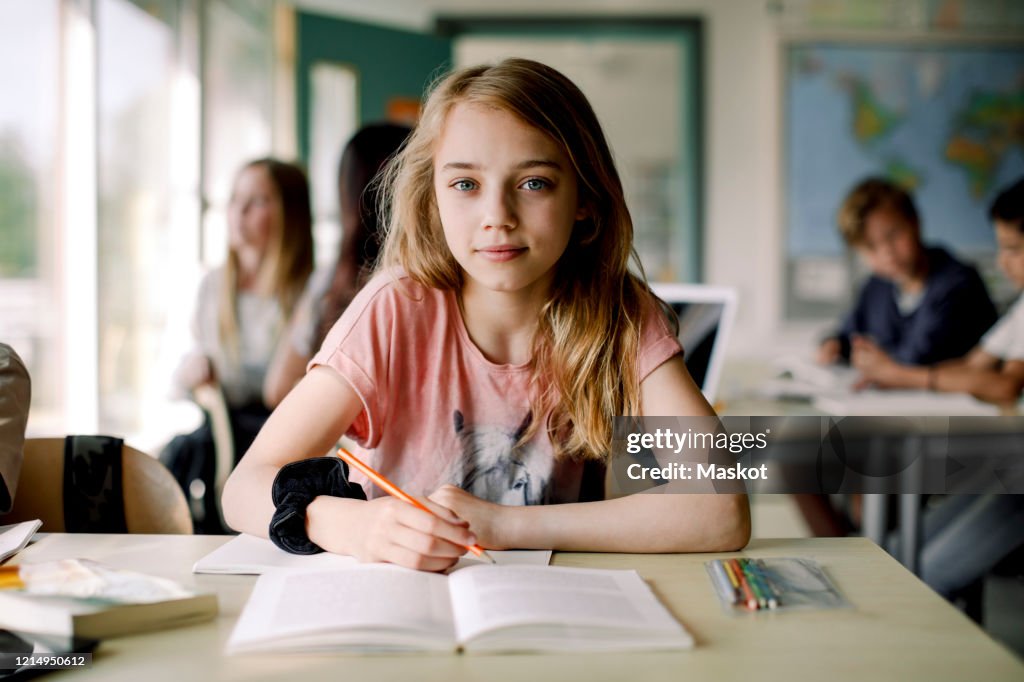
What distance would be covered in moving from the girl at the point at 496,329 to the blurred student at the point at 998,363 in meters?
1.46

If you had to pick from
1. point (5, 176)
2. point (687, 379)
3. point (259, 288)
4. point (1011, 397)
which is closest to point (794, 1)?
point (1011, 397)

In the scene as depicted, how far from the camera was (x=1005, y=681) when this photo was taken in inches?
27.0

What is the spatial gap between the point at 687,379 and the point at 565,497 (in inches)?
9.3

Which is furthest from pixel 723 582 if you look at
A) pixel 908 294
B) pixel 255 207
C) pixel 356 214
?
pixel 908 294

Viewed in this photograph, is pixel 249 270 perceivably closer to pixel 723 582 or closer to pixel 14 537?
pixel 14 537

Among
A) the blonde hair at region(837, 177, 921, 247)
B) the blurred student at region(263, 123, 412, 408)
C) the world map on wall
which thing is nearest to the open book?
the blurred student at region(263, 123, 412, 408)

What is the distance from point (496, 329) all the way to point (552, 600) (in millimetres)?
577

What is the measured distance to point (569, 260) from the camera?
1355 millimetres

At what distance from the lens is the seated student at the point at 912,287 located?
9.51 ft

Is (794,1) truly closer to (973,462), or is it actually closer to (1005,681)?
(973,462)

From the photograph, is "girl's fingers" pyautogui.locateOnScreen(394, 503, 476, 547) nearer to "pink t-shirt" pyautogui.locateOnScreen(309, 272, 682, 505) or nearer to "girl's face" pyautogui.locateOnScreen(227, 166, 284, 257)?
"pink t-shirt" pyautogui.locateOnScreen(309, 272, 682, 505)

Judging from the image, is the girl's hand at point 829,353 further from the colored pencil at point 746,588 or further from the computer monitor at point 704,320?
the colored pencil at point 746,588

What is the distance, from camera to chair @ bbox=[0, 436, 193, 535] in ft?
4.09

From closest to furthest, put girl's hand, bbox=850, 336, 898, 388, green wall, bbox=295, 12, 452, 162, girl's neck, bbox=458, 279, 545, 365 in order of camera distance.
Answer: girl's neck, bbox=458, 279, 545, 365 → girl's hand, bbox=850, 336, 898, 388 → green wall, bbox=295, 12, 452, 162
